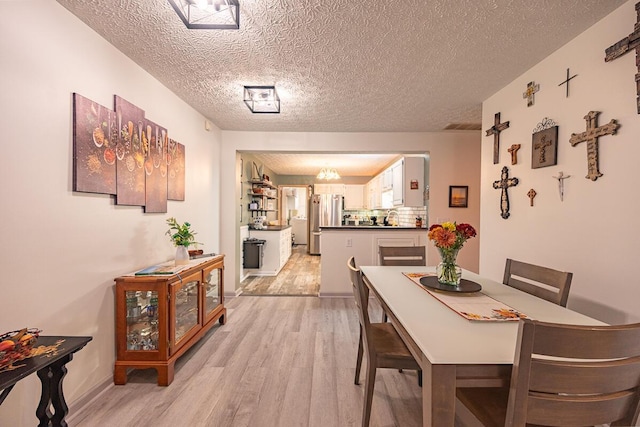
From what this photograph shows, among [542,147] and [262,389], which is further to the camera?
[542,147]

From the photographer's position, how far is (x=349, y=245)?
13.0 ft

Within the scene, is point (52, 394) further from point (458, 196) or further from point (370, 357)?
point (458, 196)

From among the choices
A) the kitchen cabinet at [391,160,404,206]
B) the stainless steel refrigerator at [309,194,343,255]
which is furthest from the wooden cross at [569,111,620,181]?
the stainless steel refrigerator at [309,194,343,255]

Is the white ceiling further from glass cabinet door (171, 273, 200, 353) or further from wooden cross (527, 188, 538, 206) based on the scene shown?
glass cabinet door (171, 273, 200, 353)

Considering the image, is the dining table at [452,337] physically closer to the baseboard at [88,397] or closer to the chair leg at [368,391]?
the chair leg at [368,391]

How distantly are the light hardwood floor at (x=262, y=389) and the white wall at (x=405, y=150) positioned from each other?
5.29 ft

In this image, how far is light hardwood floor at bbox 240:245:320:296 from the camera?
4203 mm

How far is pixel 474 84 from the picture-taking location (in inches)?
95.7

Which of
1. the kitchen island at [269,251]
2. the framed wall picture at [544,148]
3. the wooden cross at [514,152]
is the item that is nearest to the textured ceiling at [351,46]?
the framed wall picture at [544,148]

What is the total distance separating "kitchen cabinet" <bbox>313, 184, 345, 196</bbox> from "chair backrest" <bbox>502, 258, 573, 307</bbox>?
6.25 metres

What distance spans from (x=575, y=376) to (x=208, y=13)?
7.21 feet

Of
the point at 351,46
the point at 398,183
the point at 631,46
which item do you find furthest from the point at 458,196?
the point at 351,46

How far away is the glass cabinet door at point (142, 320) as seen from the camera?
6.35 ft

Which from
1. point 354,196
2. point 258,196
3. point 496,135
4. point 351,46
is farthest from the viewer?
point 354,196
